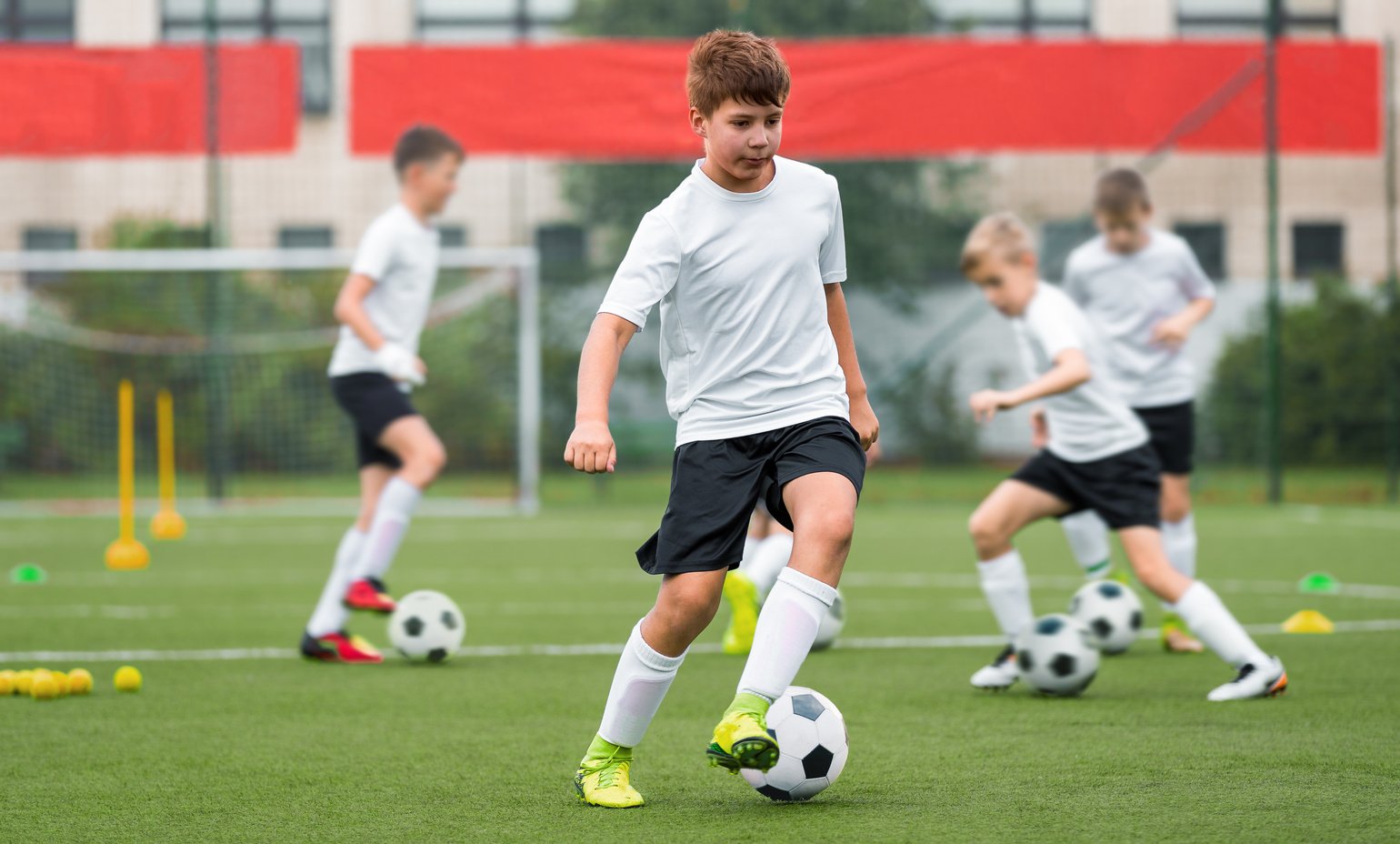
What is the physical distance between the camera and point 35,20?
→ 21953 mm

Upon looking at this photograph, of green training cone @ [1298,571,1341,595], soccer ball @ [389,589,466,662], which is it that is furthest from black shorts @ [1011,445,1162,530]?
green training cone @ [1298,571,1341,595]

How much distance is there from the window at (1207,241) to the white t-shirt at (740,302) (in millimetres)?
14060

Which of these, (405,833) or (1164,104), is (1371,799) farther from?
(1164,104)

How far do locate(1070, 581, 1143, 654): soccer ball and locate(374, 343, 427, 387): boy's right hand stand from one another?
2.71m

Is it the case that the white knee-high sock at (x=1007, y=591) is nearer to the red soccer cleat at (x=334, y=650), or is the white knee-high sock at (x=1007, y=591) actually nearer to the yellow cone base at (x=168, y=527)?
the red soccer cleat at (x=334, y=650)

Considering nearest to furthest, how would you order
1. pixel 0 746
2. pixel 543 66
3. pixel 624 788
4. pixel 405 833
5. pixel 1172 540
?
pixel 405 833, pixel 624 788, pixel 0 746, pixel 1172 540, pixel 543 66

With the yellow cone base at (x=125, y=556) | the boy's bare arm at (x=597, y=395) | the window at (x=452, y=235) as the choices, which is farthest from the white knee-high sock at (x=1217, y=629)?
the window at (x=452, y=235)

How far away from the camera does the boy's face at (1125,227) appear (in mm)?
6906

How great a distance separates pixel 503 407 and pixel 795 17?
511cm

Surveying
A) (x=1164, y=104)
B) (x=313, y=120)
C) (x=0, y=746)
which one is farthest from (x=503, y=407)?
(x=0, y=746)

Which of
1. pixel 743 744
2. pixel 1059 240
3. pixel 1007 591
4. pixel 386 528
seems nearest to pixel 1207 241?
pixel 1059 240

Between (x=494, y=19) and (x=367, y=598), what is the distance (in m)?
16.6

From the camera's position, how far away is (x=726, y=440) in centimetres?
383

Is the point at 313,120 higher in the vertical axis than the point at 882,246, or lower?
higher
